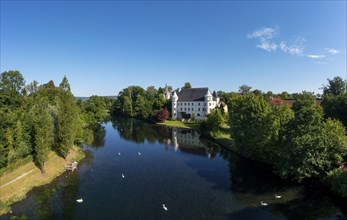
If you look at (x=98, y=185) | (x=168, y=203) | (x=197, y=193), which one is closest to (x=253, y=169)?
(x=197, y=193)

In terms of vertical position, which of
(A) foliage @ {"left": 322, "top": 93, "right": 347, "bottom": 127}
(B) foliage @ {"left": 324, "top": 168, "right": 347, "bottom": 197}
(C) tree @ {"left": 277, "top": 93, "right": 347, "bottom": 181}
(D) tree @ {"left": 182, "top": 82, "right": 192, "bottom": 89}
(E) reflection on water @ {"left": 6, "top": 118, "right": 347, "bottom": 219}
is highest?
(D) tree @ {"left": 182, "top": 82, "right": 192, "bottom": 89}

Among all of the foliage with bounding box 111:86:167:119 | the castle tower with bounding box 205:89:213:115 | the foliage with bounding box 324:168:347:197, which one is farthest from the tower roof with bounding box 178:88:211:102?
the foliage with bounding box 324:168:347:197

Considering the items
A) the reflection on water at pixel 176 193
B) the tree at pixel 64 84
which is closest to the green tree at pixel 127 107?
the tree at pixel 64 84

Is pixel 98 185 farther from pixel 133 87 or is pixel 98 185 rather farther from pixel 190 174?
pixel 133 87

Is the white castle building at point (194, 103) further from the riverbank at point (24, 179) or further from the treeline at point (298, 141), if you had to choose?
the riverbank at point (24, 179)

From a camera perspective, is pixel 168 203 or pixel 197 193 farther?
pixel 197 193

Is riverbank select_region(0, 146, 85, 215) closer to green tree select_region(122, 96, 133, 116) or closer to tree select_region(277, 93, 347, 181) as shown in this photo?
tree select_region(277, 93, 347, 181)
